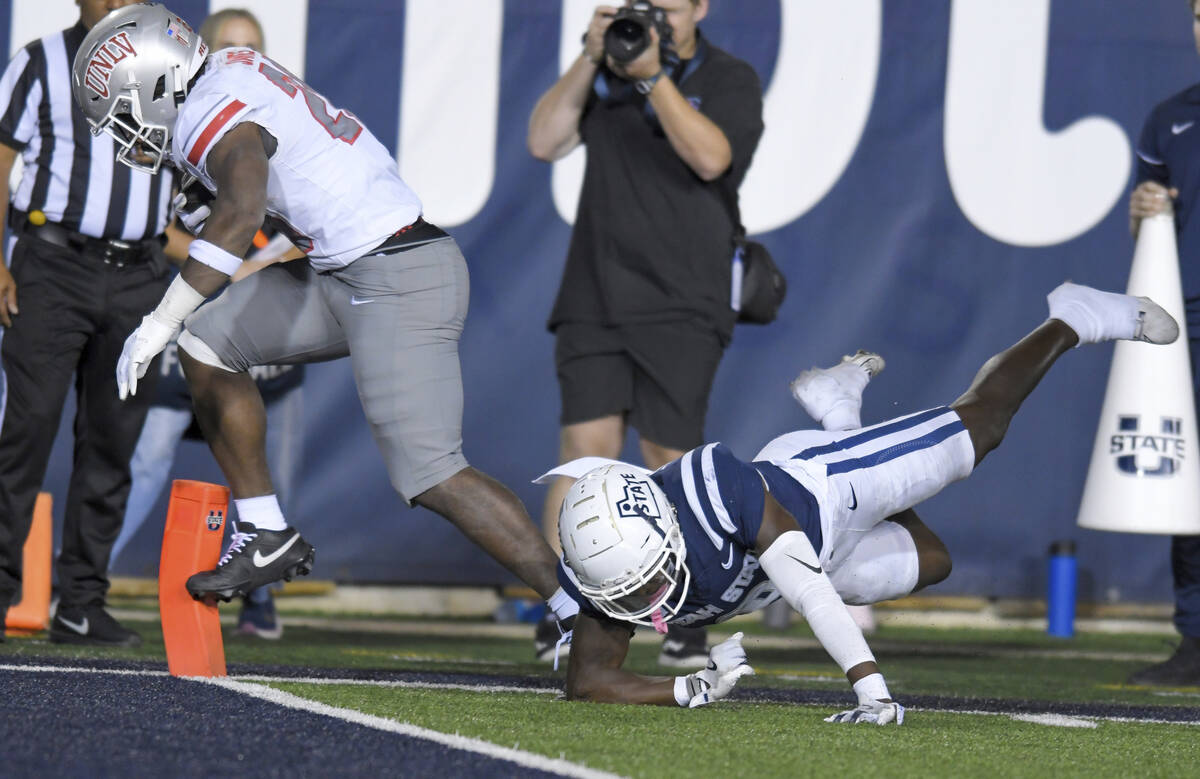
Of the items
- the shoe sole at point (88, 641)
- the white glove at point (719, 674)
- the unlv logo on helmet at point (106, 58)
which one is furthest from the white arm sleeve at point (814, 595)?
the shoe sole at point (88, 641)

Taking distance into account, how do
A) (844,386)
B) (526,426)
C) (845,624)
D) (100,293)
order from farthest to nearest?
(526,426) < (100,293) < (844,386) < (845,624)

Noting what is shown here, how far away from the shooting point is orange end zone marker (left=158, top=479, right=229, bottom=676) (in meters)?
3.10

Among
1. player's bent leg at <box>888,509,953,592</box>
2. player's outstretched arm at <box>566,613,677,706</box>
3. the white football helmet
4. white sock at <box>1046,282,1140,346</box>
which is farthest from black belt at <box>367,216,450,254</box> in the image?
white sock at <box>1046,282,1140,346</box>

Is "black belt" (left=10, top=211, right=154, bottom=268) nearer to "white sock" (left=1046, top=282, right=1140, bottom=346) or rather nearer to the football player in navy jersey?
the football player in navy jersey

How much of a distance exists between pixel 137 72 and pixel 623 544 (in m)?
1.36

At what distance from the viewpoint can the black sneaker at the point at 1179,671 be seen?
4.05 metres

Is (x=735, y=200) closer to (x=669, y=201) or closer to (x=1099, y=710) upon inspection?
(x=669, y=201)

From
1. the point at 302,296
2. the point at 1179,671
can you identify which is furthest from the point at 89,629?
the point at 1179,671

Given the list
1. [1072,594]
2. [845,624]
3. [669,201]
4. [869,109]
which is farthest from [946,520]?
[845,624]

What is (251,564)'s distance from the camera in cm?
311

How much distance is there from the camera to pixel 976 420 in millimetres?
3525

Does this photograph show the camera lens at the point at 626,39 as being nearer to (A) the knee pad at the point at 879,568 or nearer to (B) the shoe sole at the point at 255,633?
(A) the knee pad at the point at 879,568

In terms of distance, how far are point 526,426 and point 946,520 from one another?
1.54 metres

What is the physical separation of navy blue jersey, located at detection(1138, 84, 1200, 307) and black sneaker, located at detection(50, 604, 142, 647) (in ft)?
9.89
